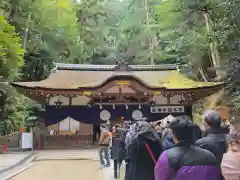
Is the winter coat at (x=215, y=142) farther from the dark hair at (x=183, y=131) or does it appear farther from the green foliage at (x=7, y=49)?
the green foliage at (x=7, y=49)

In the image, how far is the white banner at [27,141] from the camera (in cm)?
1619

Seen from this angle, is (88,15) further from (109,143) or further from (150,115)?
(109,143)

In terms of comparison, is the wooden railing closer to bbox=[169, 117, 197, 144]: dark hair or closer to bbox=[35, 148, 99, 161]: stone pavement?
bbox=[35, 148, 99, 161]: stone pavement

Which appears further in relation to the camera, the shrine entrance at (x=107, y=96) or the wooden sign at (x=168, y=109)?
the wooden sign at (x=168, y=109)

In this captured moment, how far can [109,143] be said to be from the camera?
29.3ft

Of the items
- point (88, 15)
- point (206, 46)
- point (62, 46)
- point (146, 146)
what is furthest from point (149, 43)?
point (146, 146)

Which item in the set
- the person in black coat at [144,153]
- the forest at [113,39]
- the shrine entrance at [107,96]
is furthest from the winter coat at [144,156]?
the shrine entrance at [107,96]

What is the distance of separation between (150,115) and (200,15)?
595 cm

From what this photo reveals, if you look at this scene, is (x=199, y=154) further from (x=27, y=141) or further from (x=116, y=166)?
(x=27, y=141)

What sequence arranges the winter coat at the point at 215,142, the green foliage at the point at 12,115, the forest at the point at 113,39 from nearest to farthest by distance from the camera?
the winter coat at the point at 215,142, the forest at the point at 113,39, the green foliage at the point at 12,115

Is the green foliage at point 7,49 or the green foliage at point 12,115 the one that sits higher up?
the green foliage at point 7,49

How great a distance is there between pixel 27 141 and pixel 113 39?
857 inches

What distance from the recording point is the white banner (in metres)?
16.2

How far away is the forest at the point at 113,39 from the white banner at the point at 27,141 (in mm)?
1586
